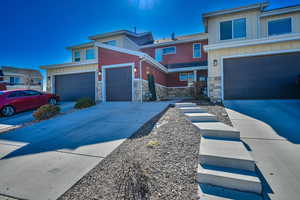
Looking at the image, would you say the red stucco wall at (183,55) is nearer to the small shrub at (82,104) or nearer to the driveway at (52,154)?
the small shrub at (82,104)

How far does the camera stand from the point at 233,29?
10.9 m

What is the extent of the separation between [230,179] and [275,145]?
73.1 inches

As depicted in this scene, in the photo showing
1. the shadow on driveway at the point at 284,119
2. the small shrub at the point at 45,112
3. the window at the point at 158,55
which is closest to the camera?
the shadow on driveway at the point at 284,119

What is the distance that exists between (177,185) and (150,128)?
242cm

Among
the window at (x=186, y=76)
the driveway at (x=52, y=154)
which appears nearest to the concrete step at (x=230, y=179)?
the driveway at (x=52, y=154)

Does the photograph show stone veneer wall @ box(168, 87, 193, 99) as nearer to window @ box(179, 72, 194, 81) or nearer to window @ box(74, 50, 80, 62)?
window @ box(179, 72, 194, 81)

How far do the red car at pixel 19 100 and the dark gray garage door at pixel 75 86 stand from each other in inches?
106

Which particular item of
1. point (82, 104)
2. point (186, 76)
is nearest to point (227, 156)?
point (82, 104)

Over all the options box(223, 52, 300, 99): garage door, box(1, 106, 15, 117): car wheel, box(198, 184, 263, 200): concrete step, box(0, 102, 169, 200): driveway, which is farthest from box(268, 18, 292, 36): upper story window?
box(1, 106, 15, 117): car wheel

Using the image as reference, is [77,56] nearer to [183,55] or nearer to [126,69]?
[126,69]

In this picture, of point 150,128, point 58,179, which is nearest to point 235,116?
point 150,128

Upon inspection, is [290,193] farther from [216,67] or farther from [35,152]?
[216,67]

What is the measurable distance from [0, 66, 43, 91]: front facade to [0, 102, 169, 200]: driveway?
2213 cm

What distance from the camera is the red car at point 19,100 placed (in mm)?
7160
